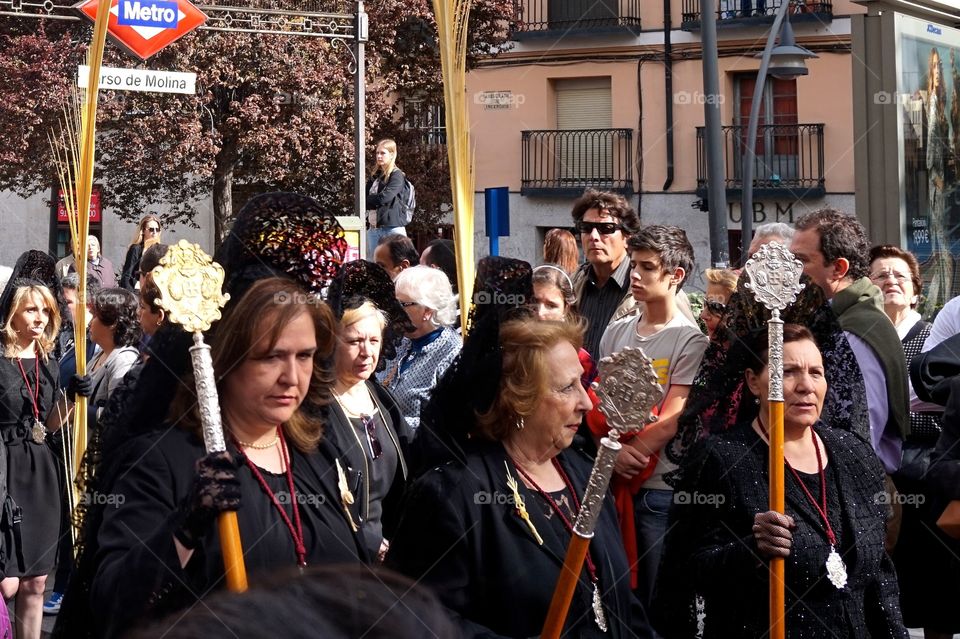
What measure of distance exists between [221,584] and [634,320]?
326 cm

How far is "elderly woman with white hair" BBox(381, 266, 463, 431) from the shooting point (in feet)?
18.8

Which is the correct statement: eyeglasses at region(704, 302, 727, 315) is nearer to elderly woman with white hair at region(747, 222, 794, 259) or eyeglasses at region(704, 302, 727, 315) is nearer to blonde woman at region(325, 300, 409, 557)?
elderly woman with white hair at region(747, 222, 794, 259)

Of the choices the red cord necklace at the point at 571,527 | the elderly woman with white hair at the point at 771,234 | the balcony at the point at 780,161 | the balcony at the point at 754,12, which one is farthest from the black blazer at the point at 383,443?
the balcony at the point at 780,161

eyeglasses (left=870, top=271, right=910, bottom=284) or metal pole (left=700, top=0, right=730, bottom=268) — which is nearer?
eyeglasses (left=870, top=271, right=910, bottom=284)

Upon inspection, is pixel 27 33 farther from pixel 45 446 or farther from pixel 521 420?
pixel 521 420

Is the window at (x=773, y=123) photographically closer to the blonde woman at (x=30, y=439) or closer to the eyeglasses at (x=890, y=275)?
the eyeglasses at (x=890, y=275)

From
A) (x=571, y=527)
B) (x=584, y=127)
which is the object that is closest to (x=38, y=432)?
(x=571, y=527)

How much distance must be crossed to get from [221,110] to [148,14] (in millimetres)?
8915

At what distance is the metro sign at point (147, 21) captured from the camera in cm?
1039

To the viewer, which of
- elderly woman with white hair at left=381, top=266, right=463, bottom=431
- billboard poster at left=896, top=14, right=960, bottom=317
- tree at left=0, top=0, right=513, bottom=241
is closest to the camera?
elderly woman with white hair at left=381, top=266, right=463, bottom=431

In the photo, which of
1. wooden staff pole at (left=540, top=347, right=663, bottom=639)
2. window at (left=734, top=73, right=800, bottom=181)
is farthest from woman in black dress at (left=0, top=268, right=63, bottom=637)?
window at (left=734, top=73, right=800, bottom=181)

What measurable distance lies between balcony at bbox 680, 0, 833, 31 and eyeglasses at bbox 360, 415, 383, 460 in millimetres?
19057

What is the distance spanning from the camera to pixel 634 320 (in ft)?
18.9

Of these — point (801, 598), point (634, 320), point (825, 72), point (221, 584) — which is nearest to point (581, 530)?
point (221, 584)
